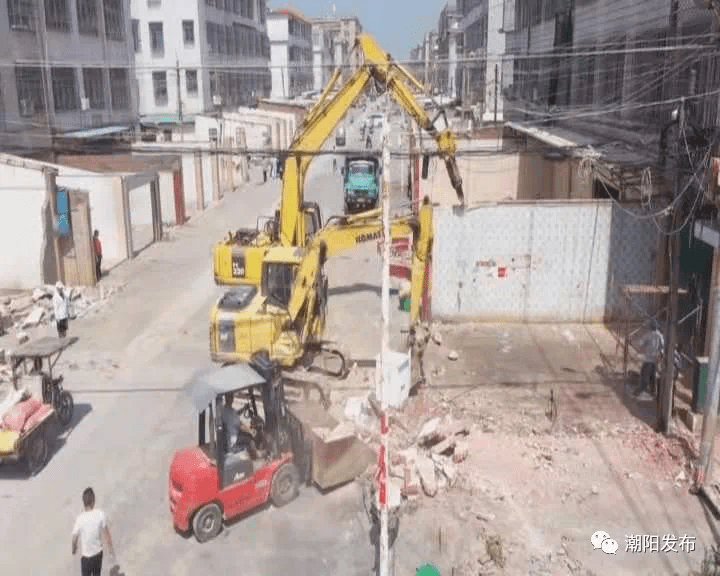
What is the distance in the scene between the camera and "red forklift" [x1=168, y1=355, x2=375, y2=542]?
10.2 metres

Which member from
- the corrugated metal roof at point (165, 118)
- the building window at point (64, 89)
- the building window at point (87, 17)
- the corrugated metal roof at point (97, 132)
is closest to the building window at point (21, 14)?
the building window at point (64, 89)

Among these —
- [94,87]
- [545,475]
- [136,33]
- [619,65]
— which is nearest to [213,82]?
[136,33]

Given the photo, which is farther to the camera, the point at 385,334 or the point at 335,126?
the point at 335,126

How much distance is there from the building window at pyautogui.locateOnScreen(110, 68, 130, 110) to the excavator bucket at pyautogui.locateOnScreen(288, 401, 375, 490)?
32.8 m

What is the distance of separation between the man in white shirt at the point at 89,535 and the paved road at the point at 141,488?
82cm

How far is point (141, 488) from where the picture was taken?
38.3ft

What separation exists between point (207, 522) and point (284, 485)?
123 centimetres

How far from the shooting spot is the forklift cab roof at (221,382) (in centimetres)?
1021

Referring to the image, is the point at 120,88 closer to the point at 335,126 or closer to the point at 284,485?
the point at 335,126

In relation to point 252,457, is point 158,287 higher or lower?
lower

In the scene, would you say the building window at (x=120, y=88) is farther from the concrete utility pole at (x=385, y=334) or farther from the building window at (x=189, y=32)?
the concrete utility pole at (x=385, y=334)

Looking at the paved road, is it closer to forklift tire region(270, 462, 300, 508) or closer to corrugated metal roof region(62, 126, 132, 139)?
forklift tire region(270, 462, 300, 508)

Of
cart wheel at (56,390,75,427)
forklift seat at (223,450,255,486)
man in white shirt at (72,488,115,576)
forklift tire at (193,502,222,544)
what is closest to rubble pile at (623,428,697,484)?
forklift seat at (223,450,255,486)

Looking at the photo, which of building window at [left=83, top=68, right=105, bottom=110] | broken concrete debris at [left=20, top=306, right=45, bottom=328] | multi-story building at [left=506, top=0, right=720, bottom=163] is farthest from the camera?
building window at [left=83, top=68, right=105, bottom=110]
